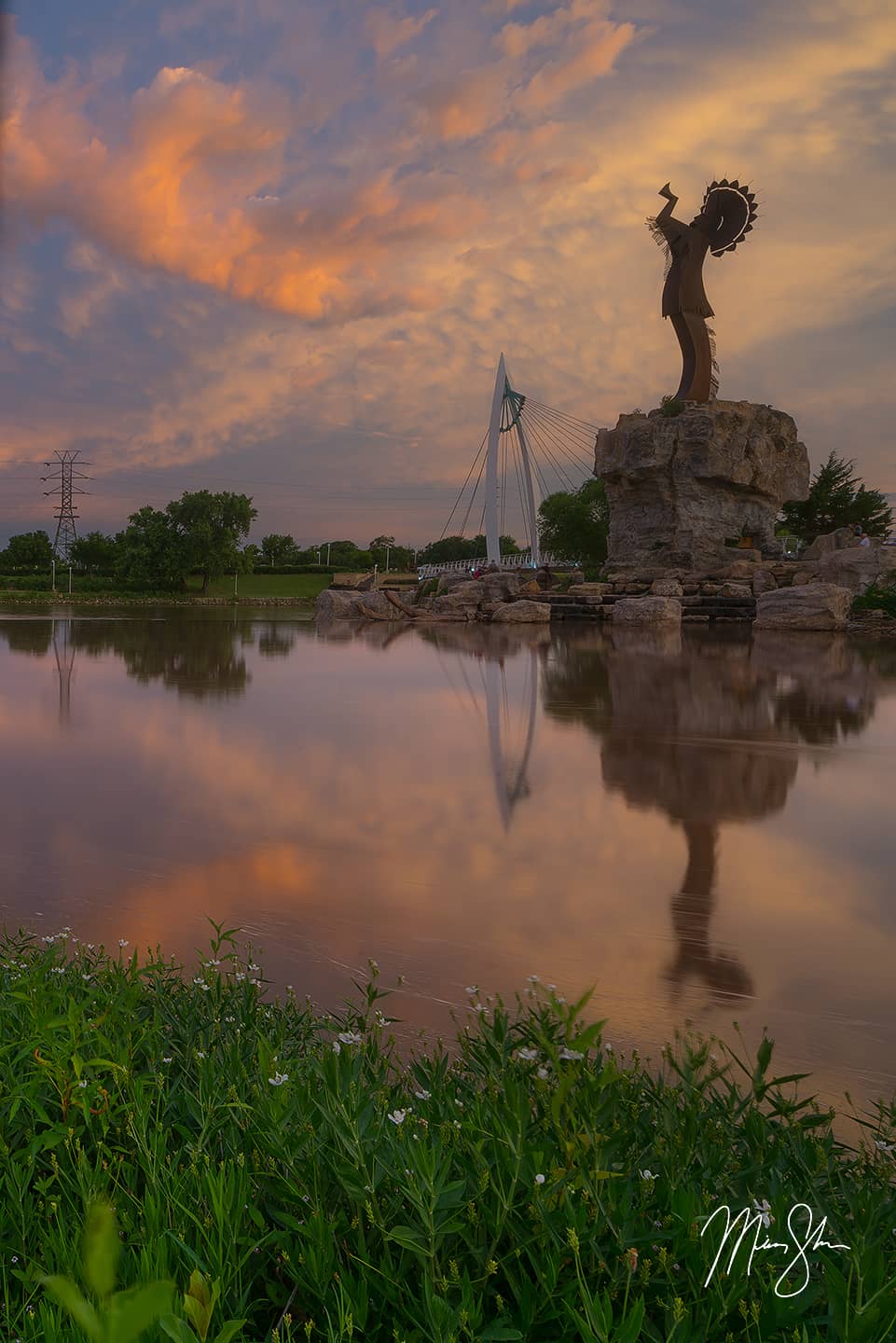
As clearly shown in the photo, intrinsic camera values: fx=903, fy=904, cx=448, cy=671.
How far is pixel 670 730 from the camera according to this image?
9.88 m

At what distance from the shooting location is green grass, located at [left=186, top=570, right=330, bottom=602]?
2606 inches


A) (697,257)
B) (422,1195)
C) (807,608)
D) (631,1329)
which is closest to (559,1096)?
(422,1195)

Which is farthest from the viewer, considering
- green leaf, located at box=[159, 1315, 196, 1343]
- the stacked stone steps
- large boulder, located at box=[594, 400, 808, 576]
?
large boulder, located at box=[594, 400, 808, 576]

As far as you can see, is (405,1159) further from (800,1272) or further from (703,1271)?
(800,1272)

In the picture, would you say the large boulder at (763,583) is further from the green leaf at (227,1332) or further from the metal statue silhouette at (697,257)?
the green leaf at (227,1332)

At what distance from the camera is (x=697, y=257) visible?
43.1 metres

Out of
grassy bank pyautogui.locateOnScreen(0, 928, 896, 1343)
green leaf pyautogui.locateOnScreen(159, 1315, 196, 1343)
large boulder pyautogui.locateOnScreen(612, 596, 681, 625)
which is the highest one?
large boulder pyautogui.locateOnScreen(612, 596, 681, 625)

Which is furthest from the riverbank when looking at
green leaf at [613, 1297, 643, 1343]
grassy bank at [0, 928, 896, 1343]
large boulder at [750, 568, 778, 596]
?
green leaf at [613, 1297, 643, 1343]

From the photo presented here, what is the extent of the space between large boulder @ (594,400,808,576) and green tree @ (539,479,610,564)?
19.8 meters

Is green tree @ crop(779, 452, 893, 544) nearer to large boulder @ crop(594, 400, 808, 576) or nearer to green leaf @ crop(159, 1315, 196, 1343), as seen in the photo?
large boulder @ crop(594, 400, 808, 576)

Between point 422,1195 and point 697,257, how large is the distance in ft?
157

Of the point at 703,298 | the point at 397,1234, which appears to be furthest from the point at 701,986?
the point at 703,298

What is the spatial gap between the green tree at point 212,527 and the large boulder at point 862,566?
43.7 meters

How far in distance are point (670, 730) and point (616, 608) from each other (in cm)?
2277
